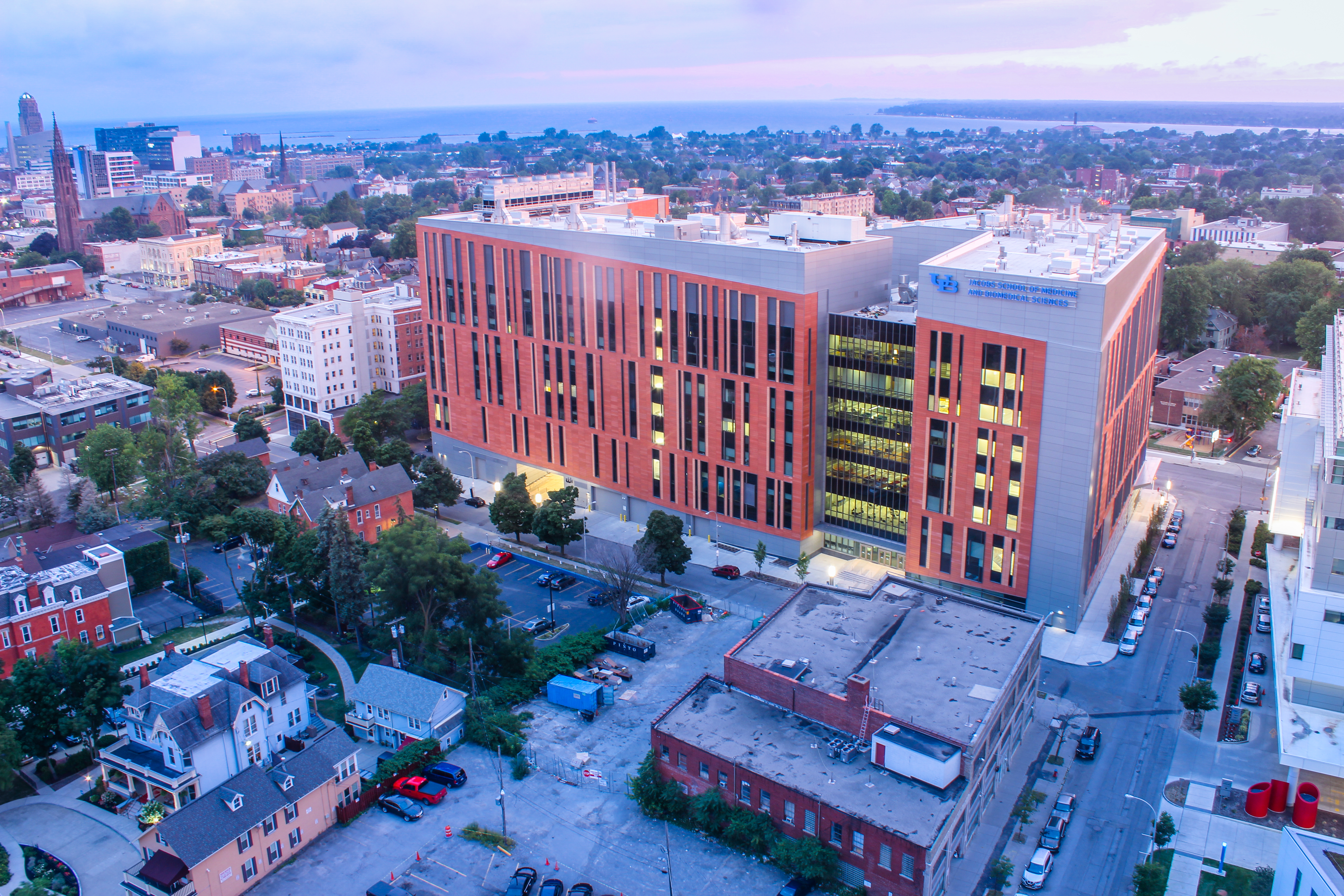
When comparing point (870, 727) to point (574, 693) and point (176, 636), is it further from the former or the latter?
point (176, 636)

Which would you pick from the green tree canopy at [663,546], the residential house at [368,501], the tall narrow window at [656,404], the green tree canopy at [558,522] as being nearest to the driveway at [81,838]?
the residential house at [368,501]

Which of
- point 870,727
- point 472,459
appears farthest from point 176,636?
point 870,727

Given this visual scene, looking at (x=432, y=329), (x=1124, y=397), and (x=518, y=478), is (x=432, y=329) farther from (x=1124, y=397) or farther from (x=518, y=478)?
(x=1124, y=397)

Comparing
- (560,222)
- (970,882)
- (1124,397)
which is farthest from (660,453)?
(970,882)

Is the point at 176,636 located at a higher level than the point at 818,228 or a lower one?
lower

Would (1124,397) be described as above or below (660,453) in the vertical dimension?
above

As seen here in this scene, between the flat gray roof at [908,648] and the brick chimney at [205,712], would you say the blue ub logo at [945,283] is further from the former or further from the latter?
the brick chimney at [205,712]
